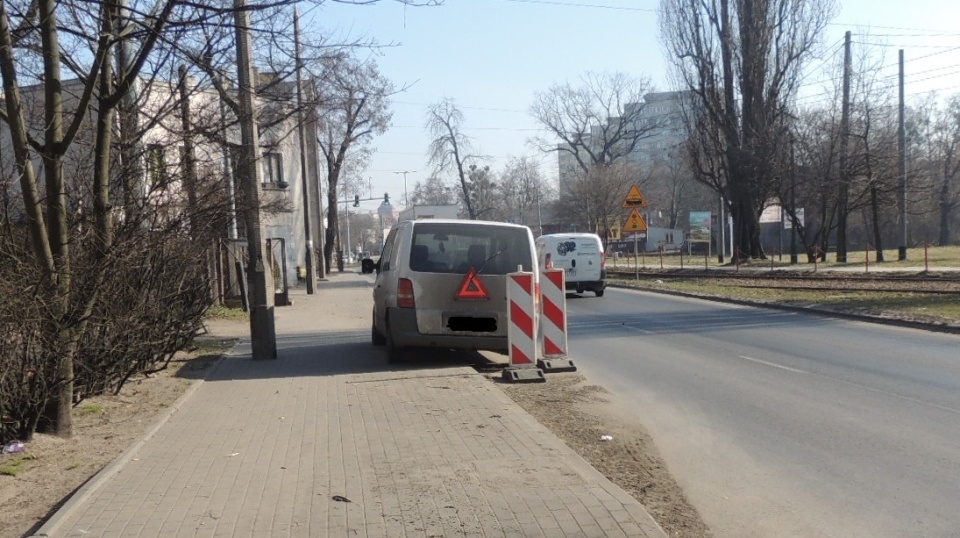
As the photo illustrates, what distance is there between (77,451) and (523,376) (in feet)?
16.4

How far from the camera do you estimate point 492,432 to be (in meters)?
7.18

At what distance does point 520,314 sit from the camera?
10.5 meters

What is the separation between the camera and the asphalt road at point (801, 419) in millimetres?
5566

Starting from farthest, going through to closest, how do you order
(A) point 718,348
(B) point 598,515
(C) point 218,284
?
(C) point 218,284, (A) point 718,348, (B) point 598,515

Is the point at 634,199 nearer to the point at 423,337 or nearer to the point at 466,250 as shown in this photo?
the point at 466,250

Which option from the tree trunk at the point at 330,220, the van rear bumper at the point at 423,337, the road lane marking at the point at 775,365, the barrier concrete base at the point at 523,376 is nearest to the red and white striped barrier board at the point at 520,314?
the barrier concrete base at the point at 523,376

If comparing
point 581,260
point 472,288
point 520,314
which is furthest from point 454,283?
point 581,260

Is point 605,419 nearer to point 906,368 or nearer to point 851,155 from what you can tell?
point 906,368

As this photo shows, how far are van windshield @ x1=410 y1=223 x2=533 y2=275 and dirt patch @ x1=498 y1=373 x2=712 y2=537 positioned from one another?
5.19 feet

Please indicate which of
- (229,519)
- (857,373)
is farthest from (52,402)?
(857,373)

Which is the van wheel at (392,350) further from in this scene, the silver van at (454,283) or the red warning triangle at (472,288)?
the red warning triangle at (472,288)

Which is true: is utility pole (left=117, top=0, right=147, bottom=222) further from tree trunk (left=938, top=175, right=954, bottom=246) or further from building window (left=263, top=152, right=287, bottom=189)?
tree trunk (left=938, top=175, right=954, bottom=246)

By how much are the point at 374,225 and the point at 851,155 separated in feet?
352

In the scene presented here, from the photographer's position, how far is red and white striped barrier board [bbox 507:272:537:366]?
1051cm
